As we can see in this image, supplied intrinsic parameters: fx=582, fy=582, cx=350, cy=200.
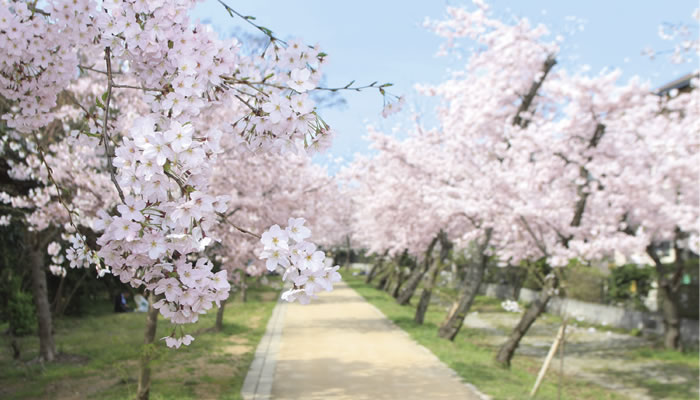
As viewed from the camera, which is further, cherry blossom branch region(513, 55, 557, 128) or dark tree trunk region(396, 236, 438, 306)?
dark tree trunk region(396, 236, 438, 306)

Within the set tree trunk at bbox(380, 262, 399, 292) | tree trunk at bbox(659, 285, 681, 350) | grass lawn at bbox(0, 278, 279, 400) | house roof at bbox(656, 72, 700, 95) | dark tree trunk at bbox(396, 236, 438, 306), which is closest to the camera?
grass lawn at bbox(0, 278, 279, 400)

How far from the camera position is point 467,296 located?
13.8 m

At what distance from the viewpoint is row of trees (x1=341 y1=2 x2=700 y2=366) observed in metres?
11.8

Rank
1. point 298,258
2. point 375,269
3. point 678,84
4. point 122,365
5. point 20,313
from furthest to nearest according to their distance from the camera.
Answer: point 375,269 → point 678,84 → point 20,313 → point 122,365 → point 298,258

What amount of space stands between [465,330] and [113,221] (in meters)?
16.5

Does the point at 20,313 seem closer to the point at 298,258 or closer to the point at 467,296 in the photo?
the point at 467,296

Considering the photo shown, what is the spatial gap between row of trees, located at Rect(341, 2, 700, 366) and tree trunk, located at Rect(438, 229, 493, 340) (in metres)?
0.03

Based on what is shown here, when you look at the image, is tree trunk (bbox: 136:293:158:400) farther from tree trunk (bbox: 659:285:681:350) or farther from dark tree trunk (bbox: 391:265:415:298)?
dark tree trunk (bbox: 391:265:415:298)

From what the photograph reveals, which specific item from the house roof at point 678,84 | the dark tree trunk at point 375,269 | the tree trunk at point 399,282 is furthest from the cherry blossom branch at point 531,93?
the dark tree trunk at point 375,269

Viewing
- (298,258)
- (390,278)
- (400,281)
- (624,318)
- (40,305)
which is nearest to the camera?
(298,258)

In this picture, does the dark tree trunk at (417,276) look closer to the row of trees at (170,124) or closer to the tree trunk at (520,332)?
the tree trunk at (520,332)

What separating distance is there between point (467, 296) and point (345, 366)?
4.93 m


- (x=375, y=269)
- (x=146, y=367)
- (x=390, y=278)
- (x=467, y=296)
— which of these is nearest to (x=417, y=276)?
(x=467, y=296)

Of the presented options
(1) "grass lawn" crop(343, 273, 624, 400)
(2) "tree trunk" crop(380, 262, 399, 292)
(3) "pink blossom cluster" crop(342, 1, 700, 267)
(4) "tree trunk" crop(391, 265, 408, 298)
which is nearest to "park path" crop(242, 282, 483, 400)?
(1) "grass lawn" crop(343, 273, 624, 400)
